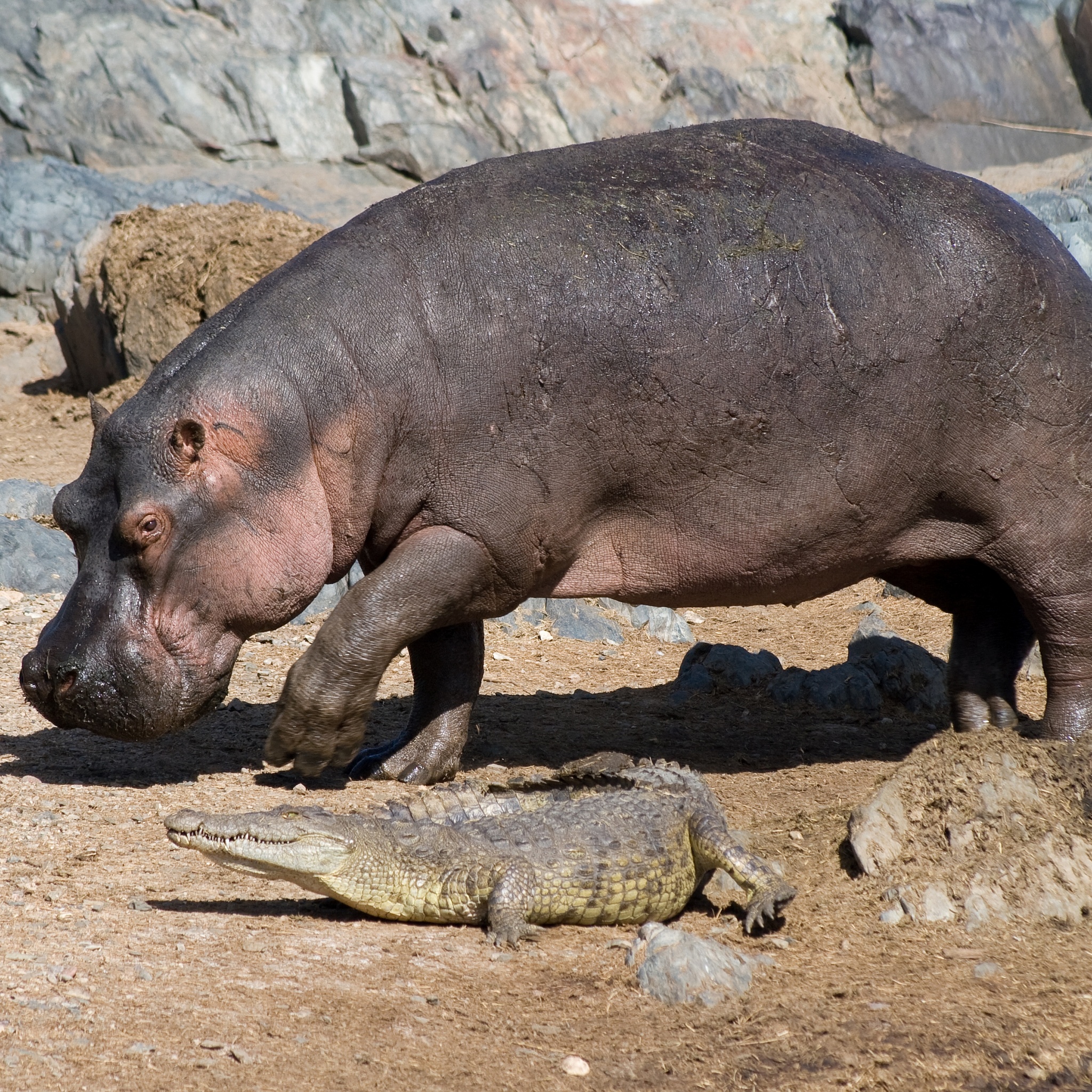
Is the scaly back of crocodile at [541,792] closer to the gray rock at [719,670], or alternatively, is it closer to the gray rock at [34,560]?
the gray rock at [719,670]

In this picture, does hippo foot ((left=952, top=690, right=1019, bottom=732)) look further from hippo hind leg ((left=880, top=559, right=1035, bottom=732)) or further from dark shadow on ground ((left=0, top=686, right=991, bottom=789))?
dark shadow on ground ((left=0, top=686, right=991, bottom=789))

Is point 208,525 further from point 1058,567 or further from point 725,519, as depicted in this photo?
point 1058,567

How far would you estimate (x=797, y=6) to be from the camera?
23812mm

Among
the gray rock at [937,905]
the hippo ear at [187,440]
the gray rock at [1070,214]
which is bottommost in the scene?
the gray rock at [937,905]

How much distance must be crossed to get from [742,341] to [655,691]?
123 inches

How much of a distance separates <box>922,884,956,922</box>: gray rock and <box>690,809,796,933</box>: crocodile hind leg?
16.7 inches

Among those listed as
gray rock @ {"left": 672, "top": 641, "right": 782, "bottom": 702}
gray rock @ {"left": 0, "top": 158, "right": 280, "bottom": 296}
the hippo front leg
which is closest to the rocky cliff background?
gray rock @ {"left": 0, "top": 158, "right": 280, "bottom": 296}

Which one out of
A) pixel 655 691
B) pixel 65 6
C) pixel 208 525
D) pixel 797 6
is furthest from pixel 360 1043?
pixel 797 6

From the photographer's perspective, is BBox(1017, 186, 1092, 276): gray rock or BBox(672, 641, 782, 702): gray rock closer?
BBox(672, 641, 782, 702): gray rock

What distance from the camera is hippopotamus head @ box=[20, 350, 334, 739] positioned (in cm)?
498

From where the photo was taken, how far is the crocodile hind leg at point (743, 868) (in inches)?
173

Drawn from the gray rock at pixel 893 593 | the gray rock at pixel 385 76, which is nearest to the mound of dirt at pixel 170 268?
the gray rock at pixel 893 593

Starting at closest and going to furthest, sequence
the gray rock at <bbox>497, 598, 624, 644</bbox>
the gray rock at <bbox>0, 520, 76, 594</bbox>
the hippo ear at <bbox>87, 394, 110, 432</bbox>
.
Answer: the hippo ear at <bbox>87, 394, 110, 432</bbox> < the gray rock at <bbox>0, 520, 76, 594</bbox> < the gray rock at <bbox>497, 598, 624, 644</bbox>

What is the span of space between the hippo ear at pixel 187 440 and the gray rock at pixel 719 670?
3531 mm
